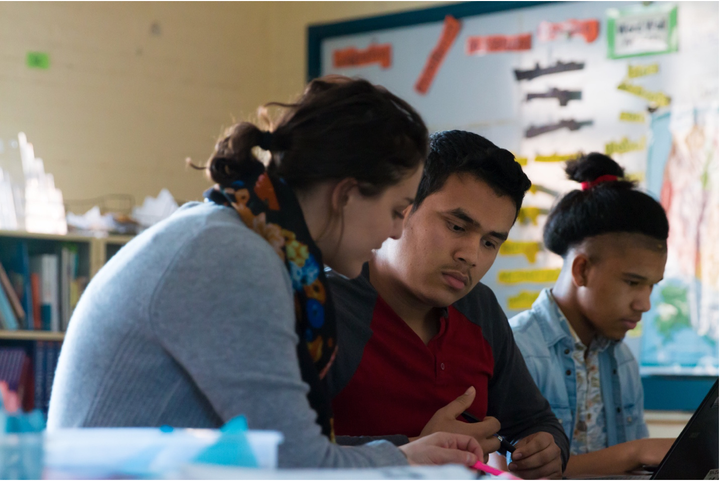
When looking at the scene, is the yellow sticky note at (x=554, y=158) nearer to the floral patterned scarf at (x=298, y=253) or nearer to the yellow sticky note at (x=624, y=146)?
the yellow sticky note at (x=624, y=146)

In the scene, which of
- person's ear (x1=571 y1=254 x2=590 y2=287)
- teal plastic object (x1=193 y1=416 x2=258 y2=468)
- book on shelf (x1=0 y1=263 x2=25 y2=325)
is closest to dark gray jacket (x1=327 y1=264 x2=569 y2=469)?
person's ear (x1=571 y1=254 x2=590 y2=287)

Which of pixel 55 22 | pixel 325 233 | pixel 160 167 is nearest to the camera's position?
pixel 325 233

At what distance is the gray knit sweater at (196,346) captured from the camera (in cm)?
75

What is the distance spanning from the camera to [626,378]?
1.87m

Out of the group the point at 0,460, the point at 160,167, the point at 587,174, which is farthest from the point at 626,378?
the point at 160,167

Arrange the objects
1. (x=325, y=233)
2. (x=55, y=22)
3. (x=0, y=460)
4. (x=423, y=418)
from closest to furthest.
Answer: (x=0, y=460), (x=325, y=233), (x=423, y=418), (x=55, y=22)

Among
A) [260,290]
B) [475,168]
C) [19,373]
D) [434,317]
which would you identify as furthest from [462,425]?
[19,373]

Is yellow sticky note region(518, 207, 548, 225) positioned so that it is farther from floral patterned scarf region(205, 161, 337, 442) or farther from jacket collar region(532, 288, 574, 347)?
floral patterned scarf region(205, 161, 337, 442)

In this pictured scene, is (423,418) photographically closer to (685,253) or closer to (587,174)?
(587,174)

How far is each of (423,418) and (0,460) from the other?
80cm

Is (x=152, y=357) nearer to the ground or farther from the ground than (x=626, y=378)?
farther from the ground

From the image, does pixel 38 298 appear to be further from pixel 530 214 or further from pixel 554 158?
pixel 554 158

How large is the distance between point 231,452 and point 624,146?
8.79ft

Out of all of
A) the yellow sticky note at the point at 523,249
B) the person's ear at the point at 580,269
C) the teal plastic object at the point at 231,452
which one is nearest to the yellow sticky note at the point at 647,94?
the yellow sticky note at the point at 523,249
